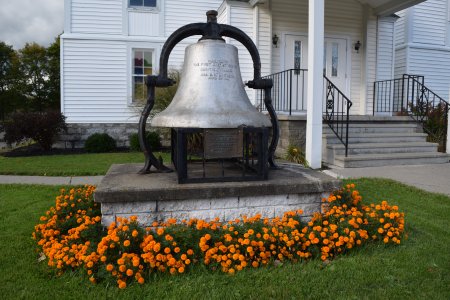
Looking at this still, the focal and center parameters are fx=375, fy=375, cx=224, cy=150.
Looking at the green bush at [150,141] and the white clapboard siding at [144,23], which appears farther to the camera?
the white clapboard siding at [144,23]

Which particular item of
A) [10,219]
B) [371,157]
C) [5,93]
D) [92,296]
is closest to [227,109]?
[92,296]

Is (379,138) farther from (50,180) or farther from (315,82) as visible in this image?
(50,180)

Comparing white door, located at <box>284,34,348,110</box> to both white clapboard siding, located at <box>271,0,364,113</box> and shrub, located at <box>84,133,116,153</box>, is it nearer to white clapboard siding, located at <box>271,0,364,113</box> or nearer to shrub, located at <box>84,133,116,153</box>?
white clapboard siding, located at <box>271,0,364,113</box>

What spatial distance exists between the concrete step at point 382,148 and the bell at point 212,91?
5.03 meters

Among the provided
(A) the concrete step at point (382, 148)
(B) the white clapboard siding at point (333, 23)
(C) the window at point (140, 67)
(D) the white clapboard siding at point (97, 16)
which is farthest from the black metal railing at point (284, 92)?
(D) the white clapboard siding at point (97, 16)

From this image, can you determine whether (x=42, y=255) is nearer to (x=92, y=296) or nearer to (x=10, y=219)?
(x=92, y=296)

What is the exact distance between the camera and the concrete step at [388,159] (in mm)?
7820

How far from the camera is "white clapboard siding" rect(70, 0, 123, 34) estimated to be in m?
11.5

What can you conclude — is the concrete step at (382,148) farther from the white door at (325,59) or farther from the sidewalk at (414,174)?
the white door at (325,59)

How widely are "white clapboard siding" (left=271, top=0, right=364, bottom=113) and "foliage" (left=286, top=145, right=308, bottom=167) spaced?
11.0 feet

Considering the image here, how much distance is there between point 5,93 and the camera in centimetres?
2628

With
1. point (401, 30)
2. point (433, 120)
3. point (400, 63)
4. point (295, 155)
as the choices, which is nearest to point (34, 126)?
point (295, 155)

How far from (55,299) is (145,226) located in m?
0.90

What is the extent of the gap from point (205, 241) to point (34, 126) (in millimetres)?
9398
